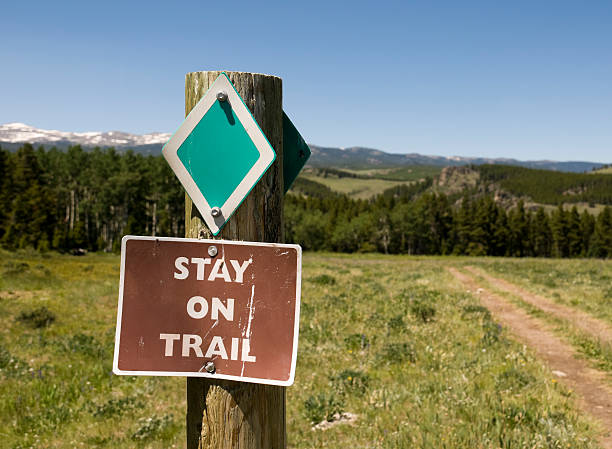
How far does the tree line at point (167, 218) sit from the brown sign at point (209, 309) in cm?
6708

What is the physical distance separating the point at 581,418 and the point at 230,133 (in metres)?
6.22

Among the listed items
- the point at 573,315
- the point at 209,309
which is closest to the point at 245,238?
the point at 209,309

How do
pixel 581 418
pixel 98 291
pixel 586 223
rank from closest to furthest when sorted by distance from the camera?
pixel 581 418 < pixel 98 291 < pixel 586 223

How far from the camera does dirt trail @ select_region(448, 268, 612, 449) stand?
6426 millimetres

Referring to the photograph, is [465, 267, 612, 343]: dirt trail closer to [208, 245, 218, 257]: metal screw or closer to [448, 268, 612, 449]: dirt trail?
[448, 268, 612, 449]: dirt trail

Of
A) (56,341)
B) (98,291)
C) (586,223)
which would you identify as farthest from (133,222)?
(586,223)

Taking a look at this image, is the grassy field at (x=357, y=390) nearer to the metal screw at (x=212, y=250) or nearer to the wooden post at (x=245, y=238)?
the wooden post at (x=245, y=238)

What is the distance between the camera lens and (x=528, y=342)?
1046 cm

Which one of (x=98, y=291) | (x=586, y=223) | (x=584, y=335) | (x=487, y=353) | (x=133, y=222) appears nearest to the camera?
(x=487, y=353)

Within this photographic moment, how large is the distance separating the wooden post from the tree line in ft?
221

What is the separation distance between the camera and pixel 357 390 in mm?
7277

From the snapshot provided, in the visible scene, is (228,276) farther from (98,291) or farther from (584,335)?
(98,291)

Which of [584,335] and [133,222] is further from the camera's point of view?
[133,222]

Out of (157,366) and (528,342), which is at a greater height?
(157,366)
